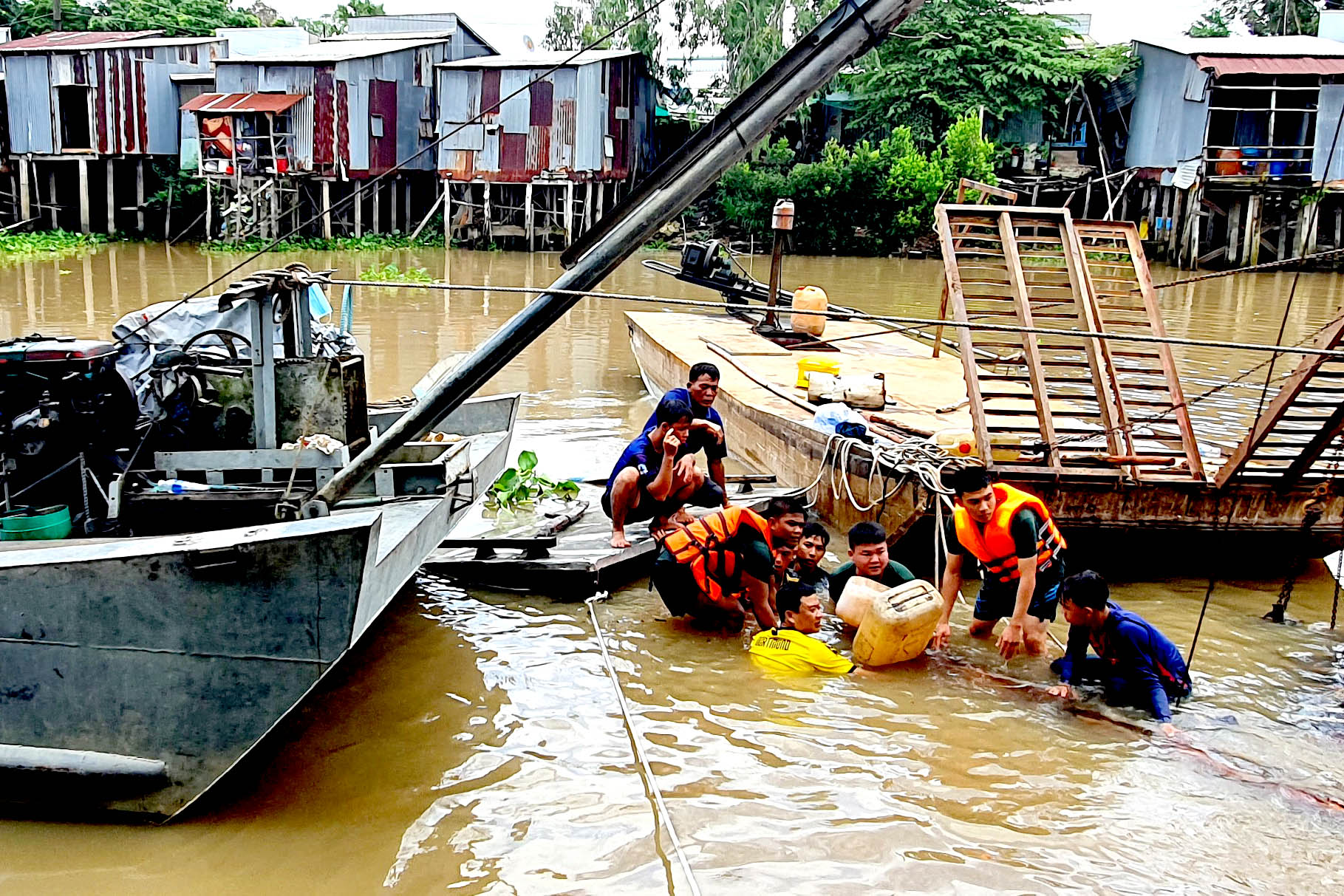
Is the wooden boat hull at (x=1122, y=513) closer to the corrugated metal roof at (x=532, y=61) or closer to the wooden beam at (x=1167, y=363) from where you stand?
the wooden beam at (x=1167, y=363)

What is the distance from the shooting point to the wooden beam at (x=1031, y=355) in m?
6.66

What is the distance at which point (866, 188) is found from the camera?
2939cm

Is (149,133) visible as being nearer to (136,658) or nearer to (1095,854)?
(136,658)

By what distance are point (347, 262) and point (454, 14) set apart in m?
10.3

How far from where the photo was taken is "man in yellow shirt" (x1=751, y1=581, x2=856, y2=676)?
564 centimetres

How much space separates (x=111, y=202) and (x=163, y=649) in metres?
31.4

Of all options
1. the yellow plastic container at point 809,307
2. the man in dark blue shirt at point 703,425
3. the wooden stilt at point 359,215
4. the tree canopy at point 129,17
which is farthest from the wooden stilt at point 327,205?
the man in dark blue shirt at point 703,425

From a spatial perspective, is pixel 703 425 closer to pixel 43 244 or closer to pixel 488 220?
pixel 488 220

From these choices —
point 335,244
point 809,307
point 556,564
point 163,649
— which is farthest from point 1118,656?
point 335,244

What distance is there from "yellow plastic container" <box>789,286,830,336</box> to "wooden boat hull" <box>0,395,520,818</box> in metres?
8.35

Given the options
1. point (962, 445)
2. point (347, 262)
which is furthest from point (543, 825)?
point (347, 262)

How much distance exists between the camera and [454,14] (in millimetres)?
32406

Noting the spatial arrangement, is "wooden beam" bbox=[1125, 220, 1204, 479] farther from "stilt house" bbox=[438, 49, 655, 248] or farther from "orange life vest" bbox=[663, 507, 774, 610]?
"stilt house" bbox=[438, 49, 655, 248]

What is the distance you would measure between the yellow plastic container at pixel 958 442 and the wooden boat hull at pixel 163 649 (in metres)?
3.88
